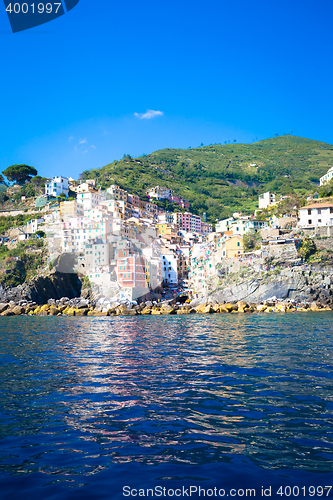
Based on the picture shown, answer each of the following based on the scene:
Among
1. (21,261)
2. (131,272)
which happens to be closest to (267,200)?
(131,272)

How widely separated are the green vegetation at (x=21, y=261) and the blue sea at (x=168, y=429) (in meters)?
59.4

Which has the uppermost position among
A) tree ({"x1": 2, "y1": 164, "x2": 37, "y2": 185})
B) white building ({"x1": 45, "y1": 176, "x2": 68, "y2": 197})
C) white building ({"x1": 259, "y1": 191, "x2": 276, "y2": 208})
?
tree ({"x1": 2, "y1": 164, "x2": 37, "y2": 185})

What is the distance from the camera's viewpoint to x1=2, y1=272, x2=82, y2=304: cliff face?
2581 inches

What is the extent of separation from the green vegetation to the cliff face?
252cm

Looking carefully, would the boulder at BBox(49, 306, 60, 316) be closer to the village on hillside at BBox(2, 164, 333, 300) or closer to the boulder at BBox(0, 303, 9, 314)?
the boulder at BBox(0, 303, 9, 314)

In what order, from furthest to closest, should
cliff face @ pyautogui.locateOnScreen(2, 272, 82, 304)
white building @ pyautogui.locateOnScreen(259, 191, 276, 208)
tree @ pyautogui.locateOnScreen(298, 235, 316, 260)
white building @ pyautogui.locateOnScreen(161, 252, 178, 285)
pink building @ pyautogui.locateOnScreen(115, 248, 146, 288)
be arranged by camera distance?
white building @ pyautogui.locateOnScreen(259, 191, 276, 208) → white building @ pyautogui.locateOnScreen(161, 252, 178, 285) → pink building @ pyautogui.locateOnScreen(115, 248, 146, 288) → cliff face @ pyautogui.locateOnScreen(2, 272, 82, 304) → tree @ pyautogui.locateOnScreen(298, 235, 316, 260)

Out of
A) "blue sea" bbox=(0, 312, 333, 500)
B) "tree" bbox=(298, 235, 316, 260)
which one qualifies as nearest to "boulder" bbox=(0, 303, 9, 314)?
"tree" bbox=(298, 235, 316, 260)

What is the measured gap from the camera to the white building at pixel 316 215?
60.8 m

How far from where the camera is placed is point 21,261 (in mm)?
72125

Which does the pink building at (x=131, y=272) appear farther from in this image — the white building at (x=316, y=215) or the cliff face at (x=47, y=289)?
the white building at (x=316, y=215)

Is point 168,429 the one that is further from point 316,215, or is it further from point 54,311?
point 316,215

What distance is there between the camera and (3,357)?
15055 millimetres

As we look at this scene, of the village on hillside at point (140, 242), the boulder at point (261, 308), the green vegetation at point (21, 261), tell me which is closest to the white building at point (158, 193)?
the village on hillside at point (140, 242)

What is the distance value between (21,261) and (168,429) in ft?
235
